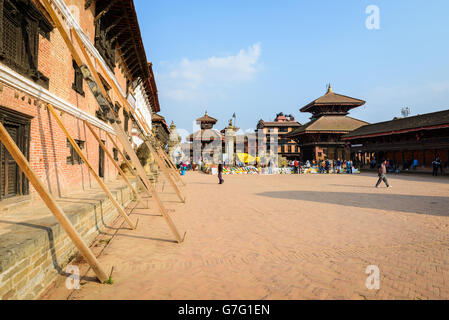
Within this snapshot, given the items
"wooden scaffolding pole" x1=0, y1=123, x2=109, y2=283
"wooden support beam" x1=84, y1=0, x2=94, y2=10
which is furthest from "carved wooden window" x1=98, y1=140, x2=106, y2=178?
"wooden scaffolding pole" x1=0, y1=123, x2=109, y2=283

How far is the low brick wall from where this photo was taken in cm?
256

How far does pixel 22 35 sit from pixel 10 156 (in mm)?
2693

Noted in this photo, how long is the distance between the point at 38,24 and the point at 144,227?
559cm

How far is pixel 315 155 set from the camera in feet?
119

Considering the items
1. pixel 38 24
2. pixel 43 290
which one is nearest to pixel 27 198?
pixel 43 290

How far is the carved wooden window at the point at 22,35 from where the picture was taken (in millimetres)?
4770

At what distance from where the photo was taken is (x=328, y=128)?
36594 millimetres

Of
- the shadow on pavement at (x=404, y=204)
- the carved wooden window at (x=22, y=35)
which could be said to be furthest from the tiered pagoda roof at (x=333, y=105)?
the carved wooden window at (x=22, y=35)

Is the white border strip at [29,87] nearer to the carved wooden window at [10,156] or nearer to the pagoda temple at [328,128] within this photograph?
the carved wooden window at [10,156]

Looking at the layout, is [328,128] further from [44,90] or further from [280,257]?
[44,90]

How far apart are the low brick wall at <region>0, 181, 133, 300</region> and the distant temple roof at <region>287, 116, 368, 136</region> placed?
116 feet

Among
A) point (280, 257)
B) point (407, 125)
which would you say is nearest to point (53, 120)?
point (280, 257)

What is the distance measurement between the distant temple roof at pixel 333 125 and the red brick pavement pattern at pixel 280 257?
98.9 ft
